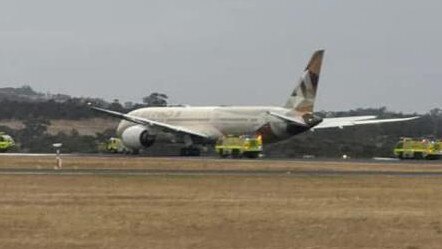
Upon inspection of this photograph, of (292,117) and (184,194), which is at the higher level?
(292,117)

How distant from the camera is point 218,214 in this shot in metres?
26.6

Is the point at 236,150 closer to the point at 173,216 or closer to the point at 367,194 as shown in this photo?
the point at 367,194

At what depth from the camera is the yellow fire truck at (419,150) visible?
85.7m

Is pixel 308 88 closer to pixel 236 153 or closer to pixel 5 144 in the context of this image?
pixel 236 153

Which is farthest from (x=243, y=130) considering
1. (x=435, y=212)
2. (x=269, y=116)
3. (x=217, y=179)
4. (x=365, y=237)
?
(x=365, y=237)

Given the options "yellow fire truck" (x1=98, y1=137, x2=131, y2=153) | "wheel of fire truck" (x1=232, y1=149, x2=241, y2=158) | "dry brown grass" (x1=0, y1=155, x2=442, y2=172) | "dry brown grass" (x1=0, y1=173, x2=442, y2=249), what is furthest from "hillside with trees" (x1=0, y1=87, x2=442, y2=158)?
"dry brown grass" (x1=0, y1=173, x2=442, y2=249)

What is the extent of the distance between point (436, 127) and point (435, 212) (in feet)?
514

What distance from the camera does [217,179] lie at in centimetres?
4344

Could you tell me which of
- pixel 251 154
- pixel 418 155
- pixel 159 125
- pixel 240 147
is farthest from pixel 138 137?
pixel 418 155

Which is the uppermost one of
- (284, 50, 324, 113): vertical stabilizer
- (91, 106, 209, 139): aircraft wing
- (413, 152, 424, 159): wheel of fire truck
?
(284, 50, 324, 113): vertical stabilizer

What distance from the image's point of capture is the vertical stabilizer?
8712cm

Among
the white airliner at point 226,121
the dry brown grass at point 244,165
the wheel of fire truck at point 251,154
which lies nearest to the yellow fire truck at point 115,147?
the white airliner at point 226,121

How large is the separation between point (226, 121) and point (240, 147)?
8.74 metres

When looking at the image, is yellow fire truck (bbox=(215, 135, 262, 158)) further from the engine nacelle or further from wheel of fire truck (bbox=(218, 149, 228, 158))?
the engine nacelle
